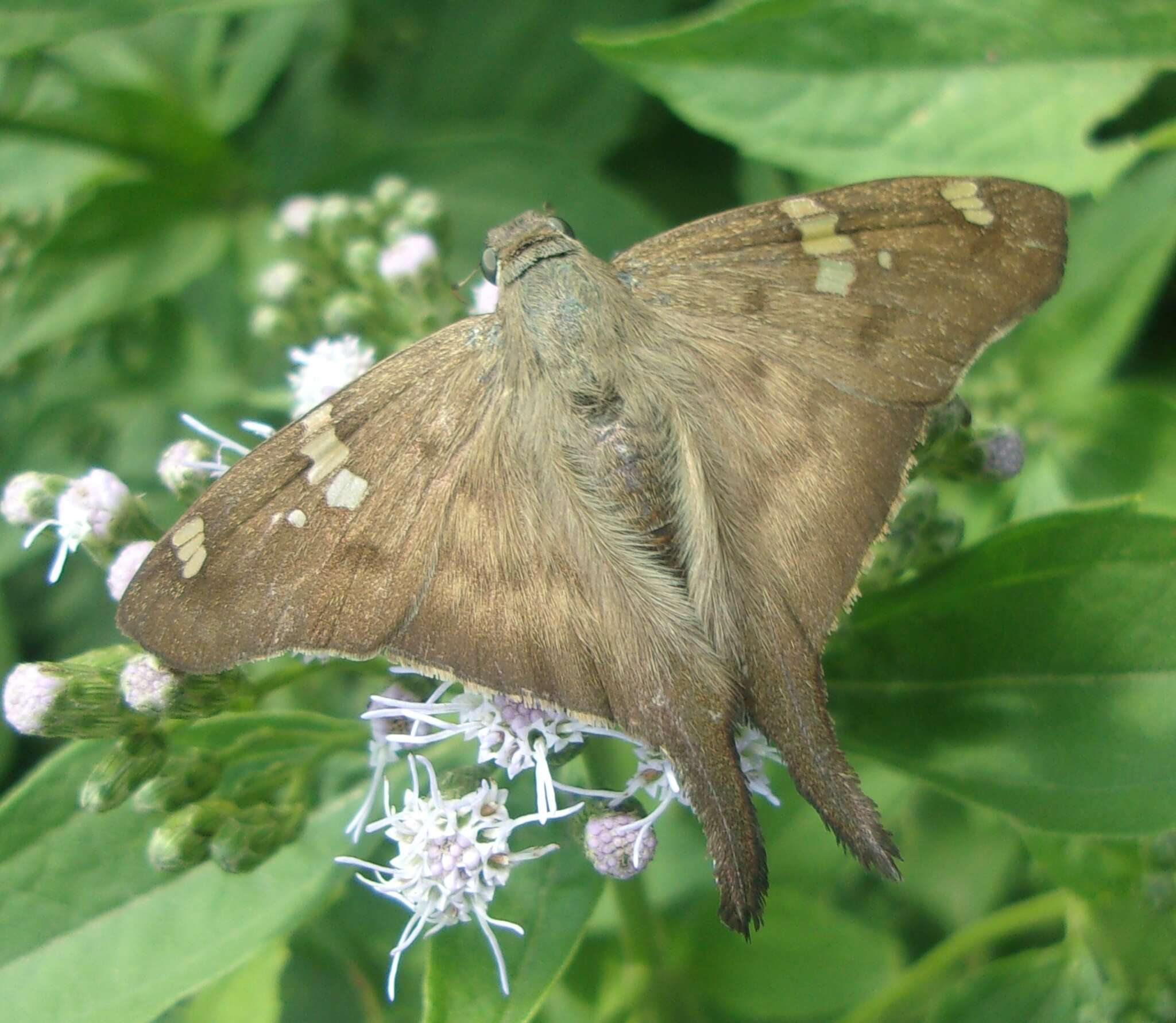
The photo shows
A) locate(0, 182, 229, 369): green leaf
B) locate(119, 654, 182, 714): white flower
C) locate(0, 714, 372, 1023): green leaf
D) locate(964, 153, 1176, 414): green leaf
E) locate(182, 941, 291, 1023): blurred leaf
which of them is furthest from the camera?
locate(0, 182, 229, 369): green leaf

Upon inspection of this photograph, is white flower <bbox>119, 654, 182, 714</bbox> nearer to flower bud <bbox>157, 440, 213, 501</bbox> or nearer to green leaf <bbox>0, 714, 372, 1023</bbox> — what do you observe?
green leaf <bbox>0, 714, 372, 1023</bbox>

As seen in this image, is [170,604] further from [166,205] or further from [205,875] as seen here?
[166,205]

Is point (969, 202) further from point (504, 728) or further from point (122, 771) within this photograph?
point (122, 771)

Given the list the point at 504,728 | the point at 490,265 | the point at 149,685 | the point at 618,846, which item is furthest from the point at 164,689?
the point at 490,265

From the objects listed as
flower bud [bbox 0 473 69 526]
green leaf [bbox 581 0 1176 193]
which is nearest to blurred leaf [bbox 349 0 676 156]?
green leaf [bbox 581 0 1176 193]

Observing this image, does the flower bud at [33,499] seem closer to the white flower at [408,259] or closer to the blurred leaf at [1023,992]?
the white flower at [408,259]
